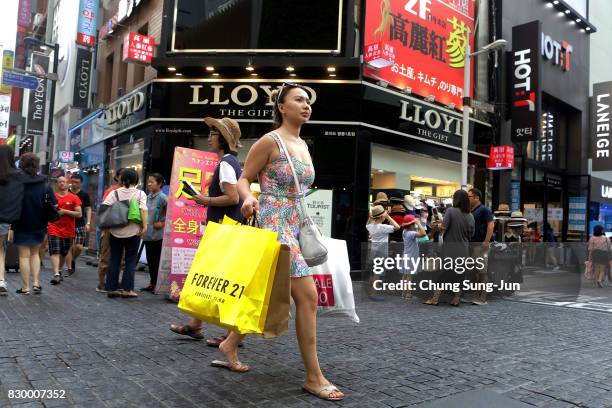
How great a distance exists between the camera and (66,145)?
22109 millimetres

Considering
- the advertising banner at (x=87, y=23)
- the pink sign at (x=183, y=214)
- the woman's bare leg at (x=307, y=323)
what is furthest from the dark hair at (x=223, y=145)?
the advertising banner at (x=87, y=23)

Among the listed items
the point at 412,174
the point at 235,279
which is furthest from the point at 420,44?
the point at 235,279

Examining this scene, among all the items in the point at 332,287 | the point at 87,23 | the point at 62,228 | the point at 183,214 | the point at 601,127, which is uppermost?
the point at 87,23

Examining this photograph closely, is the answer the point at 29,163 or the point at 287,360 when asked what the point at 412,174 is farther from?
the point at 287,360

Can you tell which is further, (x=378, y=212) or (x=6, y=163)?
(x=378, y=212)

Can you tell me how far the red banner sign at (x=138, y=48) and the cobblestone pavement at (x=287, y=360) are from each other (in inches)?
330

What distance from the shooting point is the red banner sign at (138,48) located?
41.8ft

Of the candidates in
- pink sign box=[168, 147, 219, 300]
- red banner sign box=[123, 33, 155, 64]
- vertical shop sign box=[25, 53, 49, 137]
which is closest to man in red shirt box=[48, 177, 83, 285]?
pink sign box=[168, 147, 219, 300]

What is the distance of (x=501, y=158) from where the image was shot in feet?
49.7

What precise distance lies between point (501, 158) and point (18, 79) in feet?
62.3

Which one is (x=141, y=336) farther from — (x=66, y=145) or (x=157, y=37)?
(x=66, y=145)

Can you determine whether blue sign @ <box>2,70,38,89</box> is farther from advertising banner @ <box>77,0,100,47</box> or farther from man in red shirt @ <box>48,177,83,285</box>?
man in red shirt @ <box>48,177,83,285</box>

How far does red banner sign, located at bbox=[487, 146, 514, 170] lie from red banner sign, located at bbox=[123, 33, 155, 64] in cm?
1075

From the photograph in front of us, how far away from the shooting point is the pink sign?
6.80 meters
